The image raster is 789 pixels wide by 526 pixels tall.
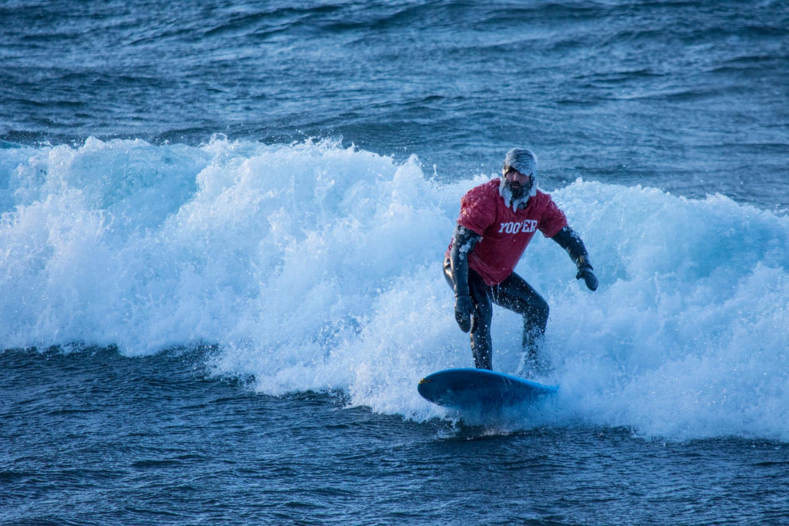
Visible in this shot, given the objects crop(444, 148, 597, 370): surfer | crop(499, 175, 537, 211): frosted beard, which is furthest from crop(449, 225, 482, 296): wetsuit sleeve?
crop(499, 175, 537, 211): frosted beard

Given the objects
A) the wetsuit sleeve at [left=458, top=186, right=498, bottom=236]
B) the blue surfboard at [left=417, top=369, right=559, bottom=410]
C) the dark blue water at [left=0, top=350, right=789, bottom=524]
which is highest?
the wetsuit sleeve at [left=458, top=186, right=498, bottom=236]

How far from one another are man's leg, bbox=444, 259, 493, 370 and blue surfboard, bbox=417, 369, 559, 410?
0.76ft

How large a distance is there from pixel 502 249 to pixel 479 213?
1.35ft

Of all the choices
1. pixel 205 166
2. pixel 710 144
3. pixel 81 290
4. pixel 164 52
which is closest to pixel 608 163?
pixel 710 144

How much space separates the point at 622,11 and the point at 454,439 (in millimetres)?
14018

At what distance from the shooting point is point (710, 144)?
11.6 m

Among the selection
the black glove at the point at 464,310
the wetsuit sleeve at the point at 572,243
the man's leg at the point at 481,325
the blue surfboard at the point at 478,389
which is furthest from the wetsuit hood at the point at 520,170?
the blue surfboard at the point at 478,389

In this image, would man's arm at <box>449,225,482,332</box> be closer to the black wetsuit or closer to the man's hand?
the black wetsuit

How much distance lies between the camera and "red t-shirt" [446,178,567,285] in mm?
5301

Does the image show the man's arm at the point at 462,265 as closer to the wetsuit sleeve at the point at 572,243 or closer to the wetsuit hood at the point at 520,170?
the wetsuit hood at the point at 520,170

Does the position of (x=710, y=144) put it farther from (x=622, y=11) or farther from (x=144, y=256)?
(x=144, y=256)

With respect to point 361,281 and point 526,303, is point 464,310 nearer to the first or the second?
point 526,303

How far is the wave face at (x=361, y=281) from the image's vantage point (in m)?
5.99

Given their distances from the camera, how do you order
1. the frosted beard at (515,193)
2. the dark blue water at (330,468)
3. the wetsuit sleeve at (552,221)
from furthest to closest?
the wetsuit sleeve at (552,221), the frosted beard at (515,193), the dark blue water at (330,468)
